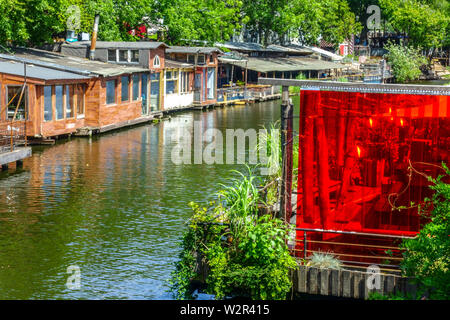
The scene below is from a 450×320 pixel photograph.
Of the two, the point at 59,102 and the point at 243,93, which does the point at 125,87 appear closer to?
the point at 59,102

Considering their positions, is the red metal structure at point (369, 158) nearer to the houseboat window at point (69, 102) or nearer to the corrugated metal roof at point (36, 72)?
the corrugated metal roof at point (36, 72)

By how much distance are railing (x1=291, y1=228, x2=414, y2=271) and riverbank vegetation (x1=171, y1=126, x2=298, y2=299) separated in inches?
19.0

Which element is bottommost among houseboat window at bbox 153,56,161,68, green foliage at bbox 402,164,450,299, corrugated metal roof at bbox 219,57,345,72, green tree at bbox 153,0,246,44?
green foliage at bbox 402,164,450,299

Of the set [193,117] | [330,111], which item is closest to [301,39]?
[193,117]

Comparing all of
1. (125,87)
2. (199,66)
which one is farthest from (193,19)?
(125,87)

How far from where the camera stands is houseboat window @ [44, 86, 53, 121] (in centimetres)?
3693

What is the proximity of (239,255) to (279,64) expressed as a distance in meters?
66.3

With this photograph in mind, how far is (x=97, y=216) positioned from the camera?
75.8ft

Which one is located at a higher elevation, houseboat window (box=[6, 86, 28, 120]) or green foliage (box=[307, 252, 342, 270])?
houseboat window (box=[6, 86, 28, 120])

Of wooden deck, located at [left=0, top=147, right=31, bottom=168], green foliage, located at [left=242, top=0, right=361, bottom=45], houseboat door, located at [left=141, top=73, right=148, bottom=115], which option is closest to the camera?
wooden deck, located at [left=0, top=147, right=31, bottom=168]

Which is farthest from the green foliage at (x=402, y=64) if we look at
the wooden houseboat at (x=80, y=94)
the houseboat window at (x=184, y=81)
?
the wooden houseboat at (x=80, y=94)

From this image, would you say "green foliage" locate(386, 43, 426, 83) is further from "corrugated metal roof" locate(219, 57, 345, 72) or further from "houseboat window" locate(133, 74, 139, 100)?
"houseboat window" locate(133, 74, 139, 100)

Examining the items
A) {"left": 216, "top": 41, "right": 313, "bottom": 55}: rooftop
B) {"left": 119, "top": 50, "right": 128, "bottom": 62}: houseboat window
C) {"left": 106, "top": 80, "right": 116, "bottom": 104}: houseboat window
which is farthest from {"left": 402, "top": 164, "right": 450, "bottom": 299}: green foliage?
{"left": 216, "top": 41, "right": 313, "bottom": 55}: rooftop

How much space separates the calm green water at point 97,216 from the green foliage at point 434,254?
17.6 ft
